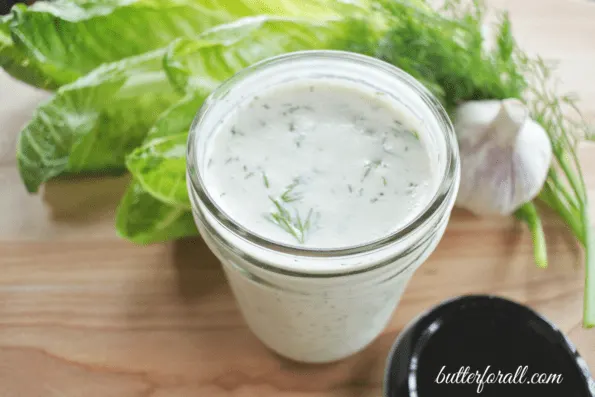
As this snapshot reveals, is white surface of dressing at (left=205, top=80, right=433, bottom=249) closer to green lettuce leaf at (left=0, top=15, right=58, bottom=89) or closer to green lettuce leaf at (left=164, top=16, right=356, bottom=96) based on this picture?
green lettuce leaf at (left=164, top=16, right=356, bottom=96)

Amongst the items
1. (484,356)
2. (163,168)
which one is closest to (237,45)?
(163,168)

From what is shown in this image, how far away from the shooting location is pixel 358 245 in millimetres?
773

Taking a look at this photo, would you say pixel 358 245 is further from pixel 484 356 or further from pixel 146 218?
pixel 146 218

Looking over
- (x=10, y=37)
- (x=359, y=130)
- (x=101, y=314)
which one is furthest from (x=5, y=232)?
(x=359, y=130)

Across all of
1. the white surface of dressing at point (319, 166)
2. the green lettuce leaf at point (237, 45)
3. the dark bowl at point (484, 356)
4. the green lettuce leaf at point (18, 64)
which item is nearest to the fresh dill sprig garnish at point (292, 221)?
the white surface of dressing at point (319, 166)

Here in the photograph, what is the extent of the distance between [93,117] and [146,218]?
0.25 metres

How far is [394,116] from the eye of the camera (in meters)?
1.00

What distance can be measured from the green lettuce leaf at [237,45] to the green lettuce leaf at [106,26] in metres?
0.07

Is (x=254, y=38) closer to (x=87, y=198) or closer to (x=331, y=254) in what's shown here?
(x=87, y=198)

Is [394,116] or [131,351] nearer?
Result: [394,116]

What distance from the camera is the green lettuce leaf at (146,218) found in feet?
3.92

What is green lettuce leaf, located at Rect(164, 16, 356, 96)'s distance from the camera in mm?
1209

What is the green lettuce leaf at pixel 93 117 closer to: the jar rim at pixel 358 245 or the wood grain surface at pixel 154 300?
the wood grain surface at pixel 154 300

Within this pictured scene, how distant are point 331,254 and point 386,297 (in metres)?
0.24
